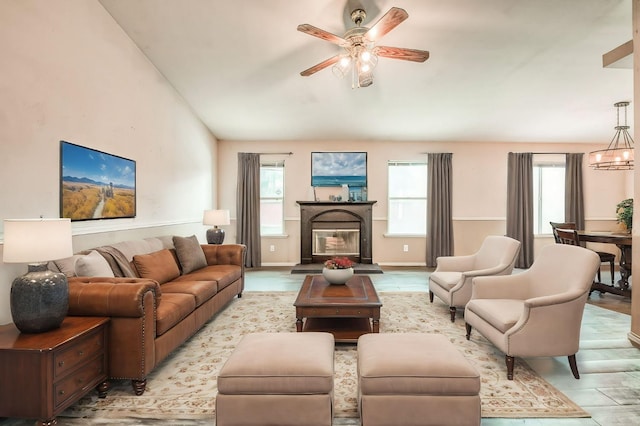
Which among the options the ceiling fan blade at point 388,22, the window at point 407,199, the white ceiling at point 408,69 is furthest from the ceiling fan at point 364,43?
the window at point 407,199

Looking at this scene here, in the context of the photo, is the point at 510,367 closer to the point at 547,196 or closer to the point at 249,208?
the point at 249,208

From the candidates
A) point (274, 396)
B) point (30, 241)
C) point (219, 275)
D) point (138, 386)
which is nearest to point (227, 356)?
point (138, 386)

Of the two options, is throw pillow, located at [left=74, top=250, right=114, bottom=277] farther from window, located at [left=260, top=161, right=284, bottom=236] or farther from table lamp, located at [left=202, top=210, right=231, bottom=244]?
window, located at [left=260, top=161, right=284, bottom=236]

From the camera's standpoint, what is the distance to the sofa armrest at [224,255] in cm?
456

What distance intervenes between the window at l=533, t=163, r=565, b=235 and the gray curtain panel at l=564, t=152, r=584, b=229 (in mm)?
229

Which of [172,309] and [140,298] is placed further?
[172,309]

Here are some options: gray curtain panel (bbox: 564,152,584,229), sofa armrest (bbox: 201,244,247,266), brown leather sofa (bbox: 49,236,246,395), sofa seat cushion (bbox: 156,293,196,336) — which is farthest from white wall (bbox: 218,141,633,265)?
sofa seat cushion (bbox: 156,293,196,336)

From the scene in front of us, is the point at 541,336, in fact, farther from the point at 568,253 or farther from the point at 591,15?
the point at 591,15

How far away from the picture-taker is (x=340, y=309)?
2955 mm

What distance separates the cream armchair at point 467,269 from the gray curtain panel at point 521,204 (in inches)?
128

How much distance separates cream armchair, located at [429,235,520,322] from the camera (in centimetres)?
350

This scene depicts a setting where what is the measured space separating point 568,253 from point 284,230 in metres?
5.01

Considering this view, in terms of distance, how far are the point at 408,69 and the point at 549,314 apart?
134 inches

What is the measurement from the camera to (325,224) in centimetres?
676
